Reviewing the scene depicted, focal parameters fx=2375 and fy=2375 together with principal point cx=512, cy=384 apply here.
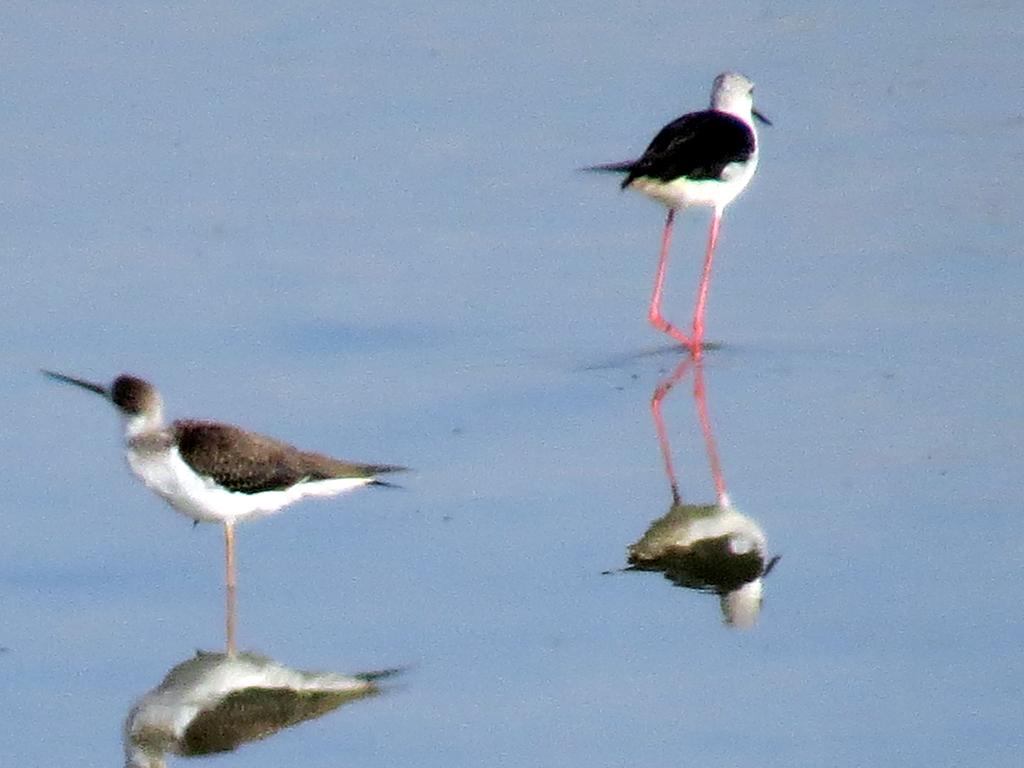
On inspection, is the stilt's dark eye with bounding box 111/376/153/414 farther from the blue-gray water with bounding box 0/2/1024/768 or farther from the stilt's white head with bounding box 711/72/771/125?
the stilt's white head with bounding box 711/72/771/125

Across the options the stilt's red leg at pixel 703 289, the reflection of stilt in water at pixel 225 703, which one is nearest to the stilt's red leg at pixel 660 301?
the stilt's red leg at pixel 703 289

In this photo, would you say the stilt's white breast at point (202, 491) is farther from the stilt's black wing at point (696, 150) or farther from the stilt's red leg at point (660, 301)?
A: the stilt's black wing at point (696, 150)

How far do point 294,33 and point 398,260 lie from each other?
3959 millimetres

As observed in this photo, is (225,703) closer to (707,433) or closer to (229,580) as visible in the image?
(229,580)

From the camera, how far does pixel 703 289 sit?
10195mm

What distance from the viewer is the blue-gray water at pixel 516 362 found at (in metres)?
6.61

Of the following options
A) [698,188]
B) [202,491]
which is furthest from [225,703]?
[698,188]

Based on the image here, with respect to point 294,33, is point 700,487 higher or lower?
lower

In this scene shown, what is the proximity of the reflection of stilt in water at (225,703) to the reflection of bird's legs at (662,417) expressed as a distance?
1.82 meters

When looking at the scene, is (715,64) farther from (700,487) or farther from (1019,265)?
(700,487)

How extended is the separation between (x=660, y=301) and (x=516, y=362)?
1338 millimetres

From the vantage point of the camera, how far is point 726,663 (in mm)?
6727

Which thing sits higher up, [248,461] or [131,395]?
[131,395]

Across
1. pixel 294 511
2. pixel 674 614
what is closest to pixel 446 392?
pixel 294 511
